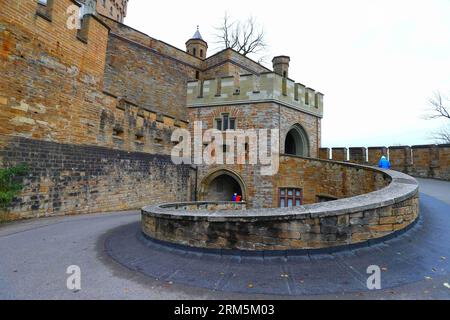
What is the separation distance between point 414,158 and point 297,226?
39.7 ft

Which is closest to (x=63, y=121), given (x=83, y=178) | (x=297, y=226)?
(x=83, y=178)

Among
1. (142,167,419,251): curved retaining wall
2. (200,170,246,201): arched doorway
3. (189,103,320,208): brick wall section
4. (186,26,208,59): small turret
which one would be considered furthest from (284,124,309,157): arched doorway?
(186,26,208,59): small turret

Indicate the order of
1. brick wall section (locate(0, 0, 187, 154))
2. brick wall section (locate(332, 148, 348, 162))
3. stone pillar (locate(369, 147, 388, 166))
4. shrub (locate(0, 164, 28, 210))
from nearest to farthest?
shrub (locate(0, 164, 28, 210)) < brick wall section (locate(0, 0, 187, 154)) < stone pillar (locate(369, 147, 388, 166)) < brick wall section (locate(332, 148, 348, 162))

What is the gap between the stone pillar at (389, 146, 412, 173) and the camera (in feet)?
38.8

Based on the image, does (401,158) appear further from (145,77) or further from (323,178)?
(145,77)

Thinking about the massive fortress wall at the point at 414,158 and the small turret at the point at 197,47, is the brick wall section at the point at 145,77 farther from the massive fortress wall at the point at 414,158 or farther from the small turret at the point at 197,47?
the massive fortress wall at the point at 414,158

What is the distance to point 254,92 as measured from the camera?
40.3ft

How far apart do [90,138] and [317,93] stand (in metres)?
12.8

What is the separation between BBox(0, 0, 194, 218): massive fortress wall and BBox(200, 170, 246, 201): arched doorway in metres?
3.38

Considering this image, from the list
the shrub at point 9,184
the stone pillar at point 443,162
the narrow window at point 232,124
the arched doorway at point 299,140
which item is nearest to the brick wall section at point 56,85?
the shrub at point 9,184

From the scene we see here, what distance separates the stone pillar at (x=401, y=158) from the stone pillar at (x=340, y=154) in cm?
216

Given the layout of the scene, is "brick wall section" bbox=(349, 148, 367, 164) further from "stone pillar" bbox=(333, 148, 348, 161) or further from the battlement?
the battlement

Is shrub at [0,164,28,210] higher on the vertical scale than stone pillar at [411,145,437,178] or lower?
lower
